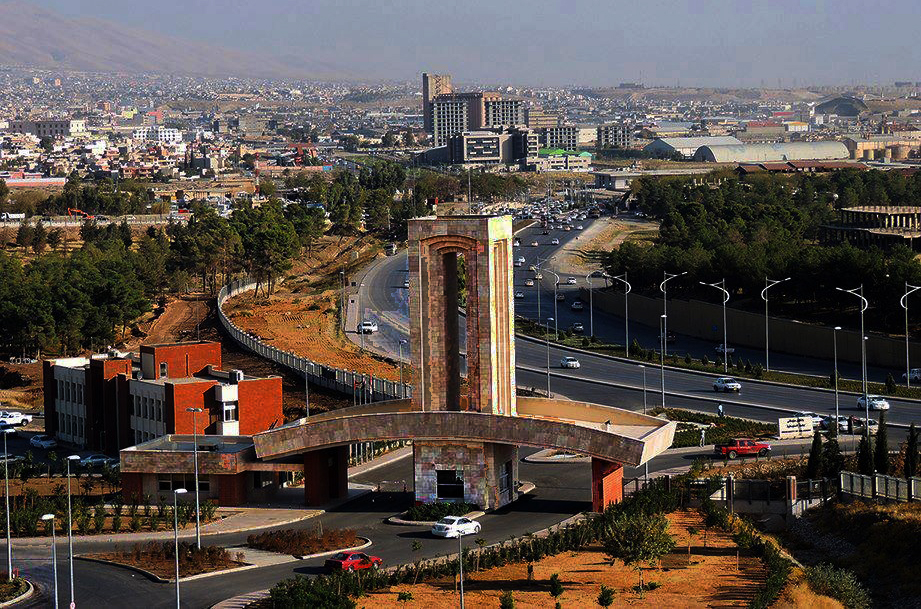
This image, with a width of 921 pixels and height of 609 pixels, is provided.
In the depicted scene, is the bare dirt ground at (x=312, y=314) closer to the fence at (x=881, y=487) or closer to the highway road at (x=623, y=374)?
the highway road at (x=623, y=374)

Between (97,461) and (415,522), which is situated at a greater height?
(415,522)

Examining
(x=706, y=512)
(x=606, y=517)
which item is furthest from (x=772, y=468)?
(x=606, y=517)

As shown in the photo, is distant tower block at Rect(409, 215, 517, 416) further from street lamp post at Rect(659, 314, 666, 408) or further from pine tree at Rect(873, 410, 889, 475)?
street lamp post at Rect(659, 314, 666, 408)

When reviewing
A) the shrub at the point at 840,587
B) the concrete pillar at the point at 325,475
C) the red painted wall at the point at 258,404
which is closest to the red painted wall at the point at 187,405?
the red painted wall at the point at 258,404

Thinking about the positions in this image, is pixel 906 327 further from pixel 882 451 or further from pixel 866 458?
pixel 866 458

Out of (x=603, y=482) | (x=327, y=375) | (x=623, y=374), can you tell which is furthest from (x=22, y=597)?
(x=623, y=374)

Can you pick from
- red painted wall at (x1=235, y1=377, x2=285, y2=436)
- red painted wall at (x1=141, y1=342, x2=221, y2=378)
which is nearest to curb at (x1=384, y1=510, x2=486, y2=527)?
red painted wall at (x1=235, y1=377, x2=285, y2=436)

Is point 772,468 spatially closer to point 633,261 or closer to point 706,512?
point 706,512
